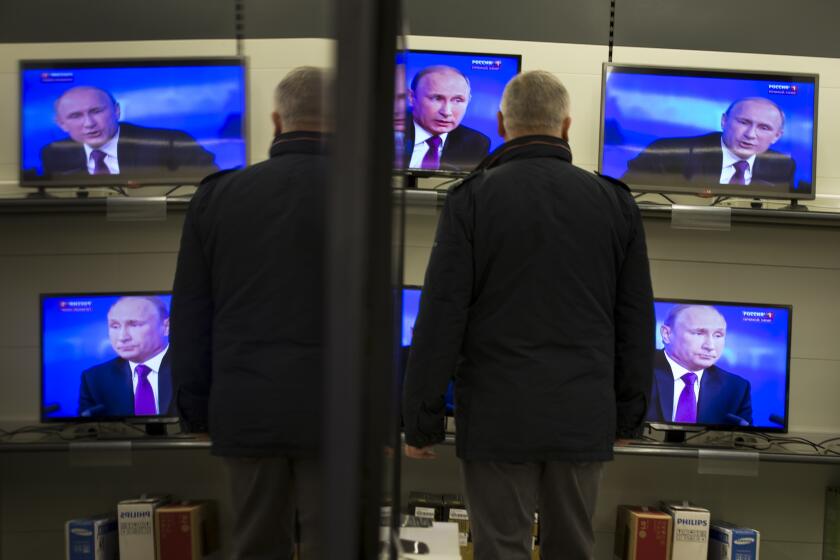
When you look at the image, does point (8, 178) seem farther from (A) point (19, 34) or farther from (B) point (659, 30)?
(B) point (659, 30)

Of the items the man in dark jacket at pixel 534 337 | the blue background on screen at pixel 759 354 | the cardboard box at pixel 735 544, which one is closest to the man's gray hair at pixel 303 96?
the man in dark jacket at pixel 534 337

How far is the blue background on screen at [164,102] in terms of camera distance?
14 cm

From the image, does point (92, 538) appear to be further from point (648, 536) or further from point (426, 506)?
point (648, 536)

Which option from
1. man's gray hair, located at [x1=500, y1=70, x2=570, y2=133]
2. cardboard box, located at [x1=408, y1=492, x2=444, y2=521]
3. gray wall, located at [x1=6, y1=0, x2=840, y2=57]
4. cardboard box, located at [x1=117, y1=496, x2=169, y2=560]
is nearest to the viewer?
cardboard box, located at [x1=117, y1=496, x2=169, y2=560]

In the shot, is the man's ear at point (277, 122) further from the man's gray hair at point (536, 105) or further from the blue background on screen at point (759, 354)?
the blue background on screen at point (759, 354)

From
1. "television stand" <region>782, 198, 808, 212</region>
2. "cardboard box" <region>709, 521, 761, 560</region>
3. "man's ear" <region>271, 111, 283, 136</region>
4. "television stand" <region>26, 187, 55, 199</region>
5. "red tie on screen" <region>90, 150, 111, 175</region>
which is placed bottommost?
"cardboard box" <region>709, 521, 761, 560</region>

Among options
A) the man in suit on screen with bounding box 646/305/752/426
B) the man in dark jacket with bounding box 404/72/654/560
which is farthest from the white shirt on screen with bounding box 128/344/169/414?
the man in suit on screen with bounding box 646/305/752/426

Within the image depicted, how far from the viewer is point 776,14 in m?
2.72

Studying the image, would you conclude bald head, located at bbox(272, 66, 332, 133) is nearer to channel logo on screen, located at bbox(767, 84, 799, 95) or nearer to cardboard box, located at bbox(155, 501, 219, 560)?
cardboard box, located at bbox(155, 501, 219, 560)

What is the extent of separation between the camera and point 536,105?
64.9 inches

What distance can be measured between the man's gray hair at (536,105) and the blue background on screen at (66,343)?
5.09ft

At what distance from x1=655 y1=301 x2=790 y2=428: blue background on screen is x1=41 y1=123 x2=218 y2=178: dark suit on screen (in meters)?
2.47

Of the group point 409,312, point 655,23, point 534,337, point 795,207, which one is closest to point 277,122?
point 534,337

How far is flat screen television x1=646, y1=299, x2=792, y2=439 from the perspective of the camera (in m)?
2.48
